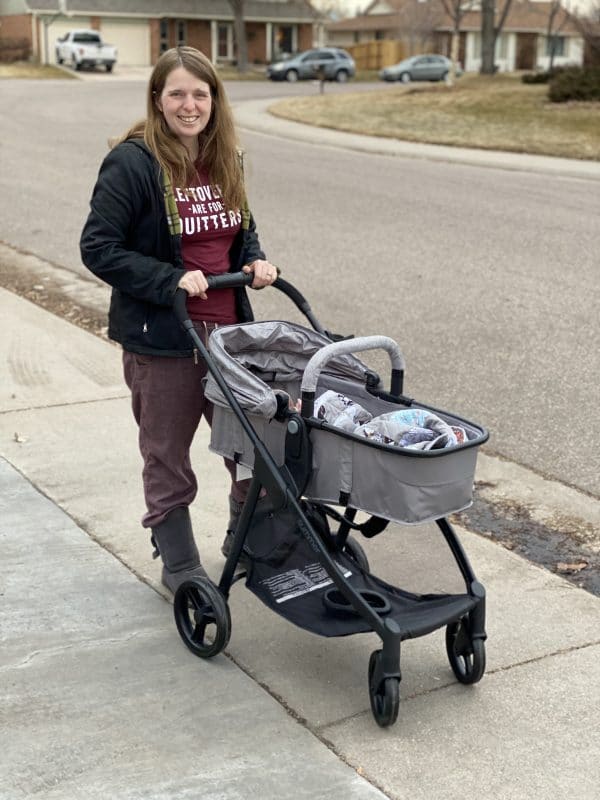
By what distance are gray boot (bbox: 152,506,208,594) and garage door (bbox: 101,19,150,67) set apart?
5887 cm

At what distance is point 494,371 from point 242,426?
3.80 meters

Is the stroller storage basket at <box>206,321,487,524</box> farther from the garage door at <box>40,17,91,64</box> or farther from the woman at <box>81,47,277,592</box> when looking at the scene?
the garage door at <box>40,17,91,64</box>

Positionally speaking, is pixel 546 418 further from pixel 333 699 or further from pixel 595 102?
pixel 595 102

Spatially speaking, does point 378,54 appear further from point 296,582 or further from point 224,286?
point 296,582

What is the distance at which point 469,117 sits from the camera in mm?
25688

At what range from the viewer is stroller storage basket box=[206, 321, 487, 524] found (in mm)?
3205

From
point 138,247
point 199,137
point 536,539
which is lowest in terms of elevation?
point 536,539

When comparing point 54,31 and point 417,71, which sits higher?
point 54,31

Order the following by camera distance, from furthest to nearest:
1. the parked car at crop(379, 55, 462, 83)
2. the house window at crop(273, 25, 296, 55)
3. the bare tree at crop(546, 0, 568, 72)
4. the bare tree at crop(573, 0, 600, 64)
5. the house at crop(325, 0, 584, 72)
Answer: the house at crop(325, 0, 584, 72) < the house window at crop(273, 25, 296, 55) < the parked car at crop(379, 55, 462, 83) < the bare tree at crop(546, 0, 568, 72) < the bare tree at crop(573, 0, 600, 64)

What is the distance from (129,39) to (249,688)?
60.9 metres

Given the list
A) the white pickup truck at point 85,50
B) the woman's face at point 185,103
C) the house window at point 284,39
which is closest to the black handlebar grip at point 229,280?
the woman's face at point 185,103

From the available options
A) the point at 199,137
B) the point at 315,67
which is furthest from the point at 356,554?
the point at 315,67

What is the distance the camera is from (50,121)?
24828 millimetres

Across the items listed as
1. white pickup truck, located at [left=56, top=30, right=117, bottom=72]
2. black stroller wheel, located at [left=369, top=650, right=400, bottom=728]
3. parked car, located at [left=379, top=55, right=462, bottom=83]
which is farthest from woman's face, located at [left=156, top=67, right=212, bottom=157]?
white pickup truck, located at [left=56, top=30, right=117, bottom=72]
